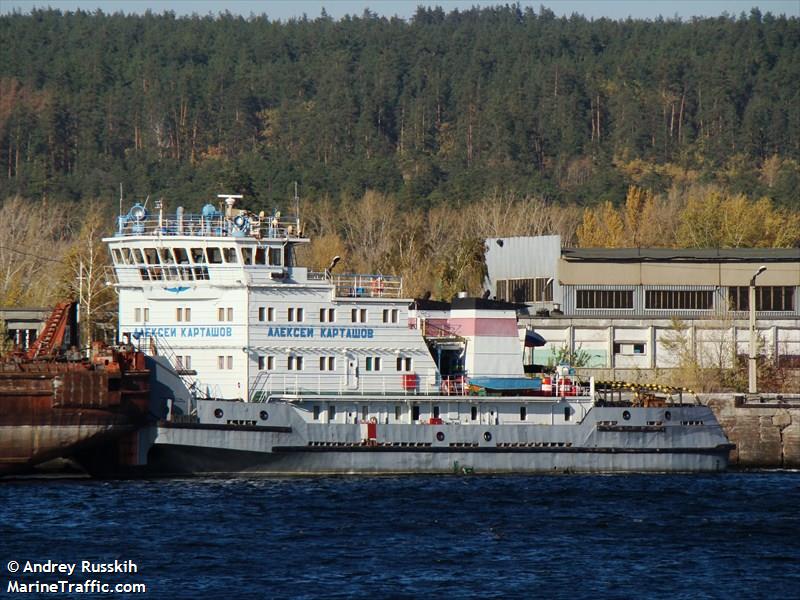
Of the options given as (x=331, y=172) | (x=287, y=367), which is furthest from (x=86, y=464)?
(x=331, y=172)

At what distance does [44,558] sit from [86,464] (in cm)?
1226

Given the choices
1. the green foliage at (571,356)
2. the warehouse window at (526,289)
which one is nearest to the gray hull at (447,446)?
the green foliage at (571,356)

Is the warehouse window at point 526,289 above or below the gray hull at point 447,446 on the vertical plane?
above

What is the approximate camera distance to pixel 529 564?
33.8 metres

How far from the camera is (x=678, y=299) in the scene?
72.1 m

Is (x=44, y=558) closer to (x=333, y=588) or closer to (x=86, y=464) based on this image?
(x=333, y=588)

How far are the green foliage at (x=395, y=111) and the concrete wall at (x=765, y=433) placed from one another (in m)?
65.6

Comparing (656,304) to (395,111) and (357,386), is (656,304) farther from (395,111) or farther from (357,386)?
(395,111)

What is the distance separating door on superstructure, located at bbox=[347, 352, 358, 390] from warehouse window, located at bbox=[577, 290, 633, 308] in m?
28.9

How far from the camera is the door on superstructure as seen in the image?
45906mm

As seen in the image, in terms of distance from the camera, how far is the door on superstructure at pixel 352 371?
45.9m

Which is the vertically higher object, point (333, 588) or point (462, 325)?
point (462, 325)

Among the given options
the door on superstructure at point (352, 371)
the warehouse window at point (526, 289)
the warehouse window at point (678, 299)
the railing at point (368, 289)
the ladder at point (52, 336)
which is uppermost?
the warehouse window at point (526, 289)

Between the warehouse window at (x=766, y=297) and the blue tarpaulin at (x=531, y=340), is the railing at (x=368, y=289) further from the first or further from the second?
the warehouse window at (x=766, y=297)
